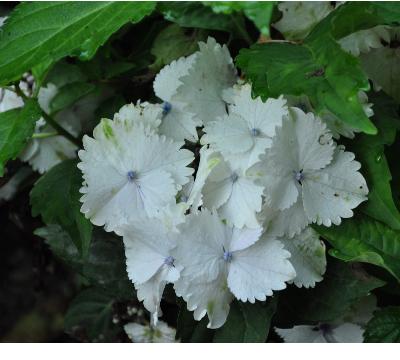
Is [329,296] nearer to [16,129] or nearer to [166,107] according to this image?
[166,107]

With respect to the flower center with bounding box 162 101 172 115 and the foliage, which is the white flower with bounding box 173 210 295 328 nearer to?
the foliage

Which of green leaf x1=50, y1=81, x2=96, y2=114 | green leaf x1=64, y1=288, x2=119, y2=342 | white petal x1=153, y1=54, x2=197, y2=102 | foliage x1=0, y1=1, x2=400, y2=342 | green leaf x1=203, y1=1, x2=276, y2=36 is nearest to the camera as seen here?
green leaf x1=203, y1=1, x2=276, y2=36

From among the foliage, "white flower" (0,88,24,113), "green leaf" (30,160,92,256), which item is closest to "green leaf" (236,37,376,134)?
the foliage

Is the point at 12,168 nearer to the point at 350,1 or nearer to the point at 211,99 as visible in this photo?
the point at 211,99

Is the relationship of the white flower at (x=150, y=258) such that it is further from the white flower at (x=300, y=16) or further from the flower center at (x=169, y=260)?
the white flower at (x=300, y=16)

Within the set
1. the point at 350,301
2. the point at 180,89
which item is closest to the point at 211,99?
the point at 180,89
